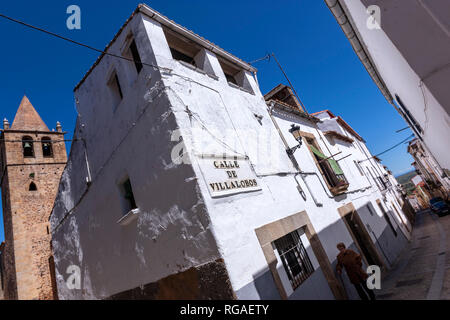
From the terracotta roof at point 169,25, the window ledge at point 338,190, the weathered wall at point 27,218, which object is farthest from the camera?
the weathered wall at point 27,218

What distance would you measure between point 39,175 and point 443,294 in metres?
23.1

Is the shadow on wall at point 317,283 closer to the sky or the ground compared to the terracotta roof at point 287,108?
closer to the ground

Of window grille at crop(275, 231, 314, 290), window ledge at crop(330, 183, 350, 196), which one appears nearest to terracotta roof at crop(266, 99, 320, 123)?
window ledge at crop(330, 183, 350, 196)

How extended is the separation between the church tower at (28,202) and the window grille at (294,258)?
15.1 metres

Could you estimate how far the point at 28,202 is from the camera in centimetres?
1683

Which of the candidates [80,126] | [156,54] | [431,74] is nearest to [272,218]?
[431,74]

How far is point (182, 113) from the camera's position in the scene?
4520 millimetres

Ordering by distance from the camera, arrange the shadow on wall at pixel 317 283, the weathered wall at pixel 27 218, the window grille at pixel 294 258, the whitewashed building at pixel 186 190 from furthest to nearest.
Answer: the weathered wall at pixel 27 218 < the window grille at pixel 294 258 < the whitewashed building at pixel 186 190 < the shadow on wall at pixel 317 283

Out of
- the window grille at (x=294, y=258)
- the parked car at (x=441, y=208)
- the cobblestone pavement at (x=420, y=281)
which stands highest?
the window grille at (x=294, y=258)

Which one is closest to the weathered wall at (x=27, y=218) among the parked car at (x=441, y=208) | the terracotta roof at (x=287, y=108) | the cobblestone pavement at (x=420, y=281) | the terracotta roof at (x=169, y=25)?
the terracotta roof at (x=169, y=25)

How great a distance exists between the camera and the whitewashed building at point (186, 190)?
390 cm

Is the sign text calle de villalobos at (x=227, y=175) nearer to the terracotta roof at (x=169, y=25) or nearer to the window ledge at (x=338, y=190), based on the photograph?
the terracotta roof at (x=169, y=25)

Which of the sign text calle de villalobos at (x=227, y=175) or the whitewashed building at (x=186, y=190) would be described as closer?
the whitewashed building at (x=186, y=190)

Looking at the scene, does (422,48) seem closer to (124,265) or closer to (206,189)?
(206,189)
